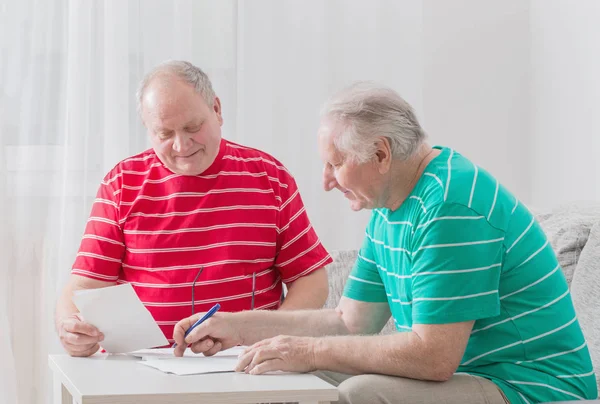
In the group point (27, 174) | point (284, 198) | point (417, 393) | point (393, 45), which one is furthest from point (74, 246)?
point (417, 393)

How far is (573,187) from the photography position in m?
2.96

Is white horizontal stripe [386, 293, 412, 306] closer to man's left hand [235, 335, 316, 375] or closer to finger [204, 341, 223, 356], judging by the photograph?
man's left hand [235, 335, 316, 375]

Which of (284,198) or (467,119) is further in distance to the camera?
(467,119)

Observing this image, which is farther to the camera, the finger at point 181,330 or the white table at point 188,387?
the finger at point 181,330

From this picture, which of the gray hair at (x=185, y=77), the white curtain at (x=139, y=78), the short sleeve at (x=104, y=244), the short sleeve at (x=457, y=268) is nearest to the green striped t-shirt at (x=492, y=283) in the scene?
the short sleeve at (x=457, y=268)

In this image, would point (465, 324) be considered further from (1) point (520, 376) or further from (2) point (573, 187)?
(2) point (573, 187)

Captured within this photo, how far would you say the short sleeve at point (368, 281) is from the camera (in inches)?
71.7

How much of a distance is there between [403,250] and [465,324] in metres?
0.21

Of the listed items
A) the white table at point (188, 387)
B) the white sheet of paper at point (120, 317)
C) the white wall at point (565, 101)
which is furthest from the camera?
the white wall at point (565, 101)

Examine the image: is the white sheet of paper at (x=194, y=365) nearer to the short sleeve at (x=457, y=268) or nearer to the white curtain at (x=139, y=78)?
the short sleeve at (x=457, y=268)

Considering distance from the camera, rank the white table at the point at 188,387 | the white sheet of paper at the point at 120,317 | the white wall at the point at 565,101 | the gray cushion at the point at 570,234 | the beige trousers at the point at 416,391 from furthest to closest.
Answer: the white wall at the point at 565,101, the gray cushion at the point at 570,234, the white sheet of paper at the point at 120,317, the beige trousers at the point at 416,391, the white table at the point at 188,387

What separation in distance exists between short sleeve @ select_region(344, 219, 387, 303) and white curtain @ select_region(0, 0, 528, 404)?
4.45 ft

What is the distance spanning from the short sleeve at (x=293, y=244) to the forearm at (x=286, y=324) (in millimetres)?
330

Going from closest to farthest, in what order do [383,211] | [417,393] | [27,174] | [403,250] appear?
[417,393] < [403,250] < [383,211] < [27,174]
